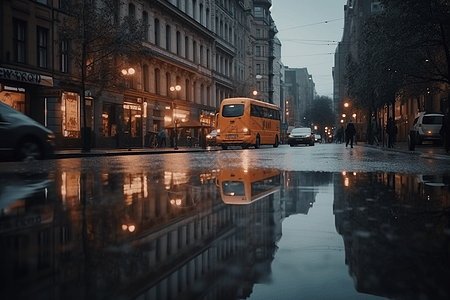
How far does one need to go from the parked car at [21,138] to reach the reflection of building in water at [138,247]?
8390 mm

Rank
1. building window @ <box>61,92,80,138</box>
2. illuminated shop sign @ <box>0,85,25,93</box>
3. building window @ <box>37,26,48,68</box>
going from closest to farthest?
illuminated shop sign @ <box>0,85,25,93</box> → building window @ <box>37,26,48,68</box> → building window @ <box>61,92,80,138</box>

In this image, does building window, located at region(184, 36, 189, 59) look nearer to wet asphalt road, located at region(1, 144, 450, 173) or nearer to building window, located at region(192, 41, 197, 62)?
building window, located at region(192, 41, 197, 62)

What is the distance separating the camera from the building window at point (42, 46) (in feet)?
91.4

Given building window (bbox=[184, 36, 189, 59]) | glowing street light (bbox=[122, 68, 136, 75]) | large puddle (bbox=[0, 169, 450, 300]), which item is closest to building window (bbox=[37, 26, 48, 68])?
glowing street light (bbox=[122, 68, 136, 75])

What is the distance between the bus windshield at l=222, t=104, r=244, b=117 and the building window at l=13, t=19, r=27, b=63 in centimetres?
1423

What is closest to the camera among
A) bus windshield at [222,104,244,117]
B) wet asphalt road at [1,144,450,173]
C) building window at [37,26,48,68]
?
wet asphalt road at [1,144,450,173]

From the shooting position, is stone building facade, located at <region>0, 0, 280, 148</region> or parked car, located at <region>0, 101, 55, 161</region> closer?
parked car, located at <region>0, 101, 55, 161</region>

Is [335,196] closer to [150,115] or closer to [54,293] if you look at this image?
[54,293]

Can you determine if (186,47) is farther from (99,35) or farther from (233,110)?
(99,35)

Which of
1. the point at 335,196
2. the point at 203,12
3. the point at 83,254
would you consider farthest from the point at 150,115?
the point at 83,254

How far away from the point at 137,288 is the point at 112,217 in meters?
1.99

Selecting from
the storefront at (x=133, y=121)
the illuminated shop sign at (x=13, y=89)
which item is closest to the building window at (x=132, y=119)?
the storefront at (x=133, y=121)

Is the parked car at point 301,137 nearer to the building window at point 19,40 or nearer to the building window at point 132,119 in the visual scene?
the building window at point 132,119

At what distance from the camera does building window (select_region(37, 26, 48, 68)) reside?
27859mm
